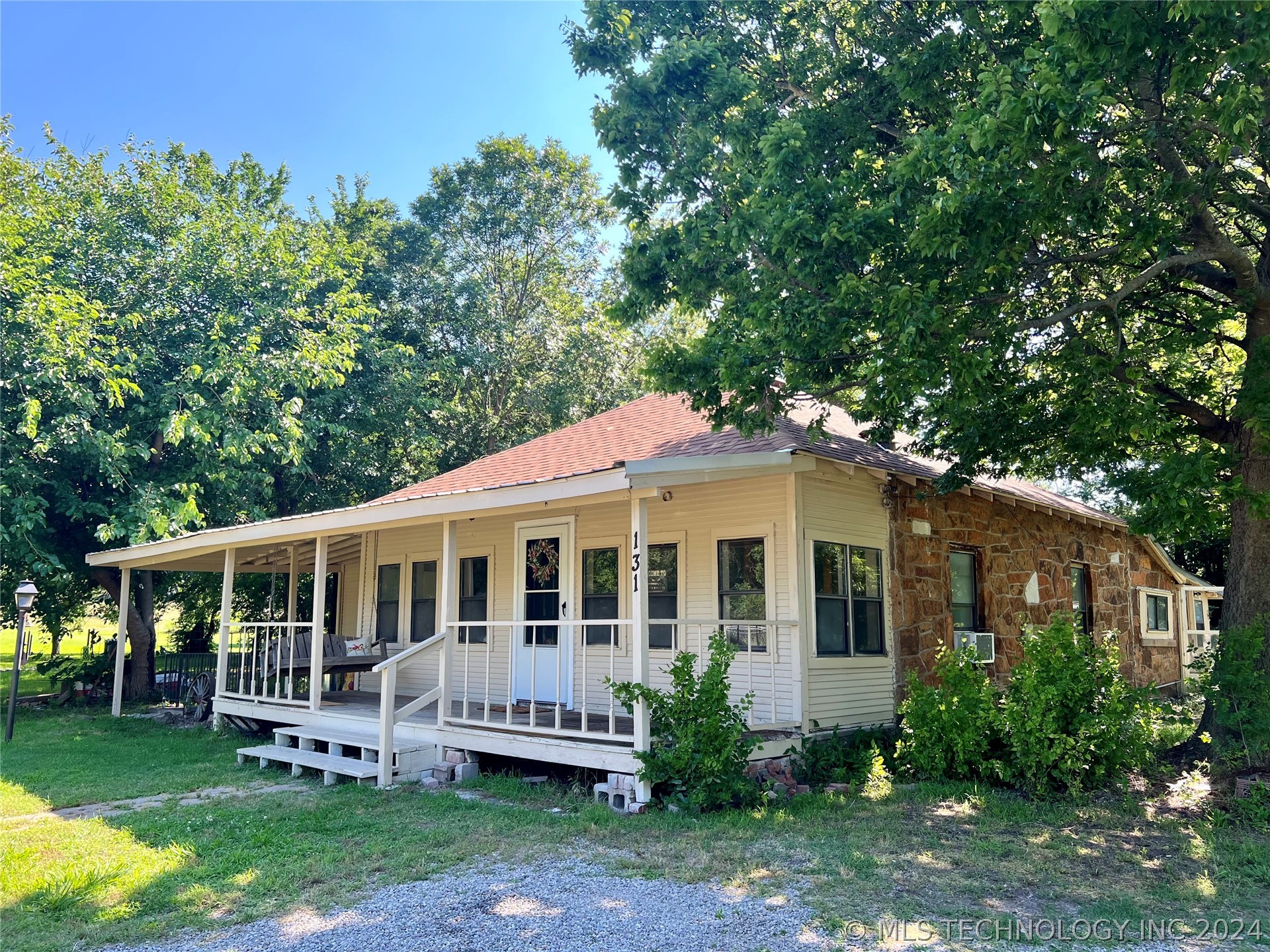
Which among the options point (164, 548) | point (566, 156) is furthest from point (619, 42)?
point (566, 156)

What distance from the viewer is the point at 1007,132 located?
18.8 ft

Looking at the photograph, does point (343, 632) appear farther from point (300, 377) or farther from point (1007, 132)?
point (1007, 132)

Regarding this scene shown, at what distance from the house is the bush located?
277 mm

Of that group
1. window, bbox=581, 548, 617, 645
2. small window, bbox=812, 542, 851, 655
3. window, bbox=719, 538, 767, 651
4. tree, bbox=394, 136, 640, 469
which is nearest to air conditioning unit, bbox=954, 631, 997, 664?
small window, bbox=812, 542, 851, 655

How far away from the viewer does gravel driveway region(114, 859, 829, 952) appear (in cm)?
438

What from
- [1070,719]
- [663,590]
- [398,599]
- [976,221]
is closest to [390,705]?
[663,590]

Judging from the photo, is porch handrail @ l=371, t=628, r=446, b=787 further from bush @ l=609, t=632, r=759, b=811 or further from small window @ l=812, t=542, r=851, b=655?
small window @ l=812, t=542, r=851, b=655

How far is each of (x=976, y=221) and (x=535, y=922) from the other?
553 cm

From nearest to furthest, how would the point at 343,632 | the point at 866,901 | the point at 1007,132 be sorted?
1. the point at 866,901
2. the point at 1007,132
3. the point at 343,632

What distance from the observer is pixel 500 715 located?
9.52m

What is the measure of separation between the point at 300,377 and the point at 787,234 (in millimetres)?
12615

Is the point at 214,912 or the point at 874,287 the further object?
the point at 874,287

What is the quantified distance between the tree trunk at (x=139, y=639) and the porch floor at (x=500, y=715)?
23.7ft

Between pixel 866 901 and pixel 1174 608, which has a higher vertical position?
pixel 1174 608
